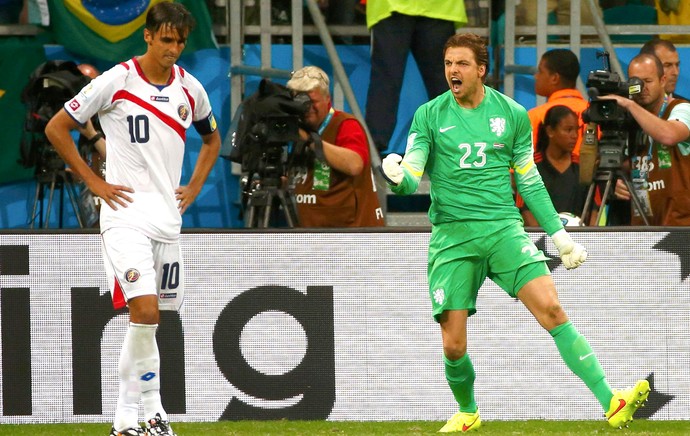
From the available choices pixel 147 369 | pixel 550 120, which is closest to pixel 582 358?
pixel 147 369

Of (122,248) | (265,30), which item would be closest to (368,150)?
(265,30)

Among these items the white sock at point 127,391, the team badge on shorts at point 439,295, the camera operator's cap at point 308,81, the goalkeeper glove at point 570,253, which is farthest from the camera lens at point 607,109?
the white sock at point 127,391

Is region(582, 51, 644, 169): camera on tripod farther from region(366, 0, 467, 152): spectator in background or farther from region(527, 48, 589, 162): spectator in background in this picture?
region(366, 0, 467, 152): spectator in background

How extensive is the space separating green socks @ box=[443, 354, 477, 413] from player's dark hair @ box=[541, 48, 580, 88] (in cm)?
308

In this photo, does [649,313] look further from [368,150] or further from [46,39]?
[46,39]

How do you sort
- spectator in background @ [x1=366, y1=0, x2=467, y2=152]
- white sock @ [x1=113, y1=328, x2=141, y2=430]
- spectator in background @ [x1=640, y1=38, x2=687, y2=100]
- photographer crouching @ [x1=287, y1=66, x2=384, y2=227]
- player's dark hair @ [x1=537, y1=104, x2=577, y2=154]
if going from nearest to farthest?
white sock @ [x1=113, y1=328, x2=141, y2=430] < photographer crouching @ [x1=287, y1=66, x2=384, y2=227] < player's dark hair @ [x1=537, y1=104, x2=577, y2=154] < spectator in background @ [x1=640, y1=38, x2=687, y2=100] < spectator in background @ [x1=366, y1=0, x2=467, y2=152]

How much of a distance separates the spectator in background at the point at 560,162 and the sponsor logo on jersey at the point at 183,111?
2899mm

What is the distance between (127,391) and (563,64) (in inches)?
165

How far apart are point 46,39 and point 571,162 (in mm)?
4127

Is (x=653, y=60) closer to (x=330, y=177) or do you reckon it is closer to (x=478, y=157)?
(x=330, y=177)

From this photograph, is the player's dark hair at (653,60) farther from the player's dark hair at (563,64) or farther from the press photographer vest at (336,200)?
the press photographer vest at (336,200)

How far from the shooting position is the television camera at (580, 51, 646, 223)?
8.05 meters

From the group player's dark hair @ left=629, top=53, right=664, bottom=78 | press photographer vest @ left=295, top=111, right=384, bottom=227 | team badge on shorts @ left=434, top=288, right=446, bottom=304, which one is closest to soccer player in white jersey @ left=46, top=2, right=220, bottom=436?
team badge on shorts @ left=434, top=288, right=446, bottom=304

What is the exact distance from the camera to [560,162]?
8.78m
